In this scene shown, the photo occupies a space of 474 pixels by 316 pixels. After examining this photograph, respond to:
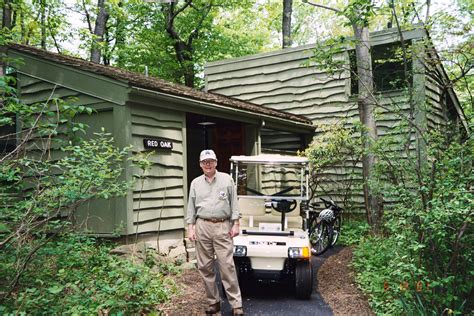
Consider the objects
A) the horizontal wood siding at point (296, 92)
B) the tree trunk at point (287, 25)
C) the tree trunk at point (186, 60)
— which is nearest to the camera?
the horizontal wood siding at point (296, 92)

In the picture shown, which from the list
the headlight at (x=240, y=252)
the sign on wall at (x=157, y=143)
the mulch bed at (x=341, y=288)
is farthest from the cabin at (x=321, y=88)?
the headlight at (x=240, y=252)

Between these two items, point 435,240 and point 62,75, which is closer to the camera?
point 435,240

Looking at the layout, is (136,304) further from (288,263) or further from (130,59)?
(130,59)

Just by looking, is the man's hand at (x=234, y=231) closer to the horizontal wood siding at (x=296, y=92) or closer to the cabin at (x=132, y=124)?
the cabin at (x=132, y=124)

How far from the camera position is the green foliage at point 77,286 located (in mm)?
4391

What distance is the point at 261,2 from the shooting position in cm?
2433

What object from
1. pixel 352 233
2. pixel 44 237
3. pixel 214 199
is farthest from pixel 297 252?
pixel 352 233

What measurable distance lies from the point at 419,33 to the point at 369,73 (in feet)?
8.72

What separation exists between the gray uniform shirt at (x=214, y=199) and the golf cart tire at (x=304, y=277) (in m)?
1.25

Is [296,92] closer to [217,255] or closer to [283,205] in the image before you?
[283,205]

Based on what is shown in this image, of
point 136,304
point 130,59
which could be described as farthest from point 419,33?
point 130,59

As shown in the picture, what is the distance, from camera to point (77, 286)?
4957 millimetres

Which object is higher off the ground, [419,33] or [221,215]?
[419,33]

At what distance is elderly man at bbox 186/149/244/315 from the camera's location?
4922 mm
